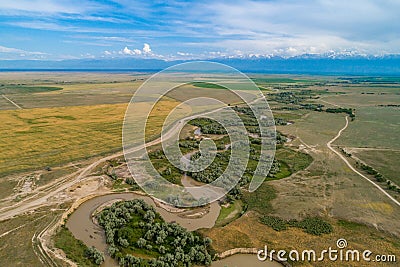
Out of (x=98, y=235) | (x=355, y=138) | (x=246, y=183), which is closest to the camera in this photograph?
(x=98, y=235)

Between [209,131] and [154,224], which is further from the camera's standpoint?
[209,131]

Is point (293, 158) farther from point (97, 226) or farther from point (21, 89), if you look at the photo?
point (21, 89)

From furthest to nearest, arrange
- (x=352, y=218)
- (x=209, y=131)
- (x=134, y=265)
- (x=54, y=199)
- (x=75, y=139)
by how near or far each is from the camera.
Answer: (x=209, y=131) < (x=75, y=139) < (x=54, y=199) < (x=352, y=218) < (x=134, y=265)

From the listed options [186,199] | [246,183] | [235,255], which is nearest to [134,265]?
[235,255]

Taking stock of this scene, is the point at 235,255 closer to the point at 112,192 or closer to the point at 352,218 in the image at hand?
the point at 352,218

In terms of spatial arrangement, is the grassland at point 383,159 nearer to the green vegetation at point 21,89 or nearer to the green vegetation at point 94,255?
the green vegetation at point 94,255

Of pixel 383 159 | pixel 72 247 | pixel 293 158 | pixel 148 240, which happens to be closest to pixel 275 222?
pixel 148 240
